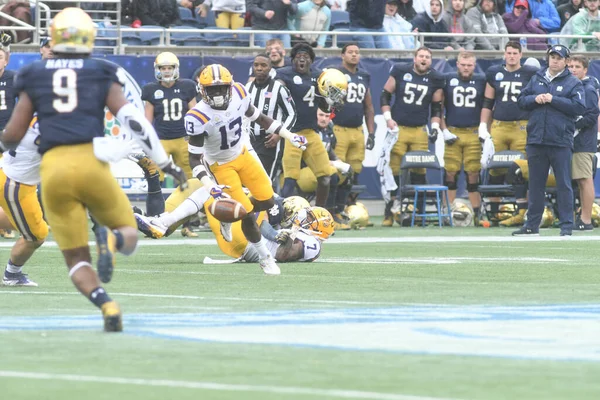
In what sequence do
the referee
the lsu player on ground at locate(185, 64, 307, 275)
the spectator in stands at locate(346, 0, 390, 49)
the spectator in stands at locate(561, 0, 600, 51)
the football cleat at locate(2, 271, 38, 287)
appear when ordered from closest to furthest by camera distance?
the football cleat at locate(2, 271, 38, 287) → the lsu player on ground at locate(185, 64, 307, 275) → the referee → the spectator in stands at locate(346, 0, 390, 49) → the spectator in stands at locate(561, 0, 600, 51)

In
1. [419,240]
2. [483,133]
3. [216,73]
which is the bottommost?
[419,240]

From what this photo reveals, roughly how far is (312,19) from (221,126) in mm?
9986

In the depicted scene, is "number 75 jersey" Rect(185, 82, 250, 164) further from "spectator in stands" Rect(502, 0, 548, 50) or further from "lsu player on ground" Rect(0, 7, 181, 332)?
"spectator in stands" Rect(502, 0, 548, 50)

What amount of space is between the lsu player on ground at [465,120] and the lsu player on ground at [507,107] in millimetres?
249

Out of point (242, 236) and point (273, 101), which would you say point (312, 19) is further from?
point (242, 236)

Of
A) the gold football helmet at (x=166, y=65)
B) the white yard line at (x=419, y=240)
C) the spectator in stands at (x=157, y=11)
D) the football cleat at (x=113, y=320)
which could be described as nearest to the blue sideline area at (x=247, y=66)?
the spectator in stands at (x=157, y=11)

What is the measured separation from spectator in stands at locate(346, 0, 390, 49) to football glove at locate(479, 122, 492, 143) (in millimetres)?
3406

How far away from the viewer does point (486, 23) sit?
22.3 metres

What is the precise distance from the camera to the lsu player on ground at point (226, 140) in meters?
11.4

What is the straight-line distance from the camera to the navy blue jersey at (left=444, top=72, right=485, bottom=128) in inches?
760

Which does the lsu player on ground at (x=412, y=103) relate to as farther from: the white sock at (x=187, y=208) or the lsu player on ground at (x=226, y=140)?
the lsu player on ground at (x=226, y=140)

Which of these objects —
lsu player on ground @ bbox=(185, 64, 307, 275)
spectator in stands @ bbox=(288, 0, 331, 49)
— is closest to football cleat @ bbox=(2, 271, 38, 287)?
lsu player on ground @ bbox=(185, 64, 307, 275)

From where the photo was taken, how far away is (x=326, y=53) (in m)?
20.9

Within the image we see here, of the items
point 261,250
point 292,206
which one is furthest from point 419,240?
point 261,250
